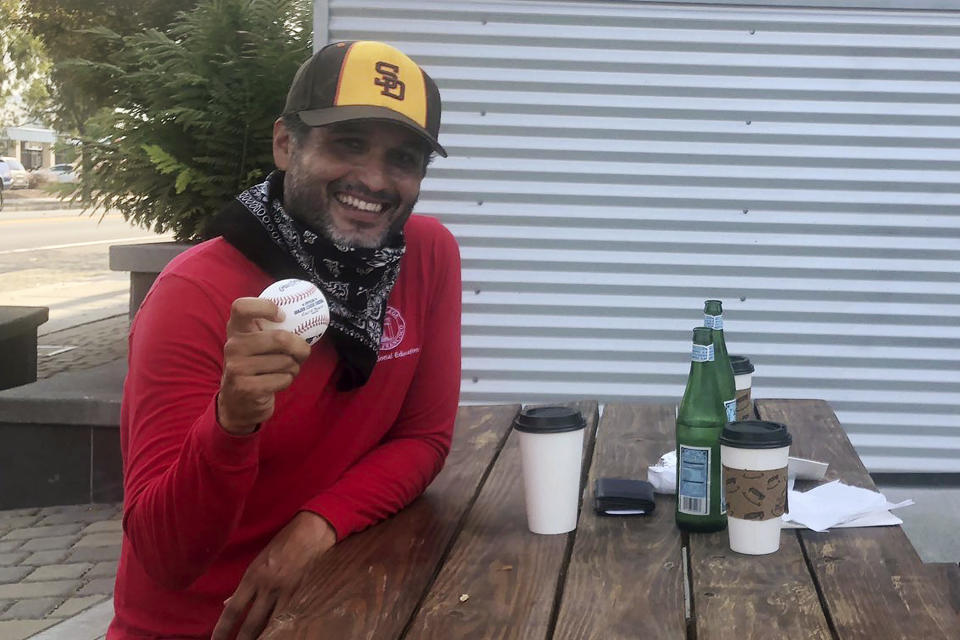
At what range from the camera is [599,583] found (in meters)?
1.86

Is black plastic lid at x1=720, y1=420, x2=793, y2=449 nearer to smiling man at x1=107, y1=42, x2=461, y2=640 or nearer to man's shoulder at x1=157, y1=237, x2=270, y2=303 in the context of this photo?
smiling man at x1=107, y1=42, x2=461, y2=640

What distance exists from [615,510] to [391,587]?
1.99 ft

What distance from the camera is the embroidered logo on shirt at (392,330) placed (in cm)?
241

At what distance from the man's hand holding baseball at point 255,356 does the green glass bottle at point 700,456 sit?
811 mm

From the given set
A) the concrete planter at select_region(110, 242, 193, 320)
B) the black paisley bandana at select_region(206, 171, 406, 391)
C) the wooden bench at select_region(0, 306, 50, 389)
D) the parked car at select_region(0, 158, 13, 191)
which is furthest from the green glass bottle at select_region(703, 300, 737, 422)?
the parked car at select_region(0, 158, 13, 191)

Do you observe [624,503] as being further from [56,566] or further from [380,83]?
[56,566]

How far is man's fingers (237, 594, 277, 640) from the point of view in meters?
1.88

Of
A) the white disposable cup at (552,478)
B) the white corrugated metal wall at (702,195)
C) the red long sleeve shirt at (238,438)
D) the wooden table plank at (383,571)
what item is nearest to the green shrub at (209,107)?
the white corrugated metal wall at (702,195)

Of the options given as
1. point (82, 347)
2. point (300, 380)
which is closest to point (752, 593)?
point (300, 380)

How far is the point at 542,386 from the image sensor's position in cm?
476

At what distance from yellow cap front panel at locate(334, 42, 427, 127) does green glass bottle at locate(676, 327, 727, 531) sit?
30.0 inches

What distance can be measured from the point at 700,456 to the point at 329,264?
0.86 meters

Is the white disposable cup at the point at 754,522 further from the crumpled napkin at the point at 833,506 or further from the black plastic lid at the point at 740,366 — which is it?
the black plastic lid at the point at 740,366

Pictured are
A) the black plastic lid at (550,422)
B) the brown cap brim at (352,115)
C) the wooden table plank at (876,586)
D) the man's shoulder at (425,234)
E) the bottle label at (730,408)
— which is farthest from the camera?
the man's shoulder at (425,234)
